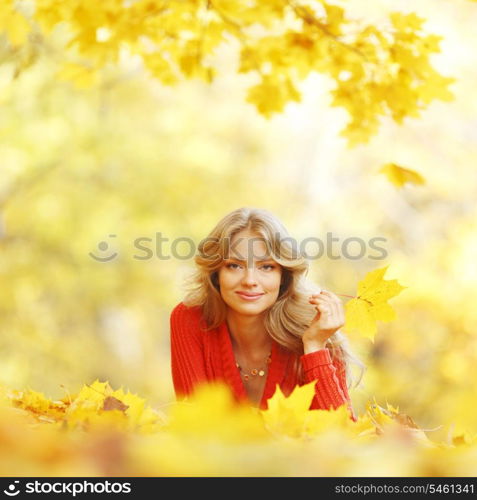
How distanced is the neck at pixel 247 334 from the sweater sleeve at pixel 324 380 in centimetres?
26

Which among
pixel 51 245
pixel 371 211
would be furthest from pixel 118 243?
pixel 371 211

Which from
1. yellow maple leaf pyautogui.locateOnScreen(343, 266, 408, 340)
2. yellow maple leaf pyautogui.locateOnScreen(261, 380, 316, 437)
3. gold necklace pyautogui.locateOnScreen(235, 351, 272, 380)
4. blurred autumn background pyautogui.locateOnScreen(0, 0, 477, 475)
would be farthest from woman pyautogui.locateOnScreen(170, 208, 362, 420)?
blurred autumn background pyautogui.locateOnScreen(0, 0, 477, 475)

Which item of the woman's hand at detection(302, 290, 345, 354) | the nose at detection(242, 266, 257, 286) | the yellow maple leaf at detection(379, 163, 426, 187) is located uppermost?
the yellow maple leaf at detection(379, 163, 426, 187)

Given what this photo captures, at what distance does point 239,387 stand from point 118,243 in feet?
17.4

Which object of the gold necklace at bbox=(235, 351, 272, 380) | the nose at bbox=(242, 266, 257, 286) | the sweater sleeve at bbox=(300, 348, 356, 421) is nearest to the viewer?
the sweater sleeve at bbox=(300, 348, 356, 421)

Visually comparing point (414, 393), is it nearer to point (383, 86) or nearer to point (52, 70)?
point (52, 70)

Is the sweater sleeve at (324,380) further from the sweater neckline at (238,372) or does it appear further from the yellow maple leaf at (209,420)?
the yellow maple leaf at (209,420)

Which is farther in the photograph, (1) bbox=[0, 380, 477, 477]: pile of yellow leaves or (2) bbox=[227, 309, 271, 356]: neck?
(2) bbox=[227, 309, 271, 356]: neck

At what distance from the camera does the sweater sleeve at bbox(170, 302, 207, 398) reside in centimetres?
161

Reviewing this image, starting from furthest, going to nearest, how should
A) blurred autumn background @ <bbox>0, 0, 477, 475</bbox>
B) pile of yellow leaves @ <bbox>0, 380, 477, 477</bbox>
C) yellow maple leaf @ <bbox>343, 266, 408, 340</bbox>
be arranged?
blurred autumn background @ <bbox>0, 0, 477, 475</bbox> < yellow maple leaf @ <bbox>343, 266, 408, 340</bbox> < pile of yellow leaves @ <bbox>0, 380, 477, 477</bbox>

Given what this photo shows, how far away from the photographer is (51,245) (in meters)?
6.66

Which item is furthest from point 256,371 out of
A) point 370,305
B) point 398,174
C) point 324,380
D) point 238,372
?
point 398,174

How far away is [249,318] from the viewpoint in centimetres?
164

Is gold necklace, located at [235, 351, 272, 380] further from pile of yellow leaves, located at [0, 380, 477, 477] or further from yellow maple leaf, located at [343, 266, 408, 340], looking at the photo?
pile of yellow leaves, located at [0, 380, 477, 477]
